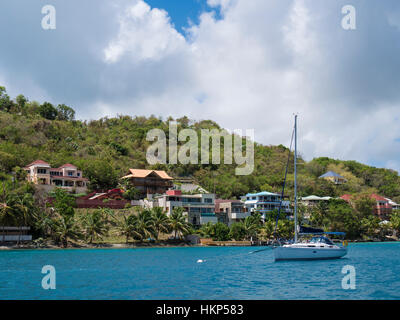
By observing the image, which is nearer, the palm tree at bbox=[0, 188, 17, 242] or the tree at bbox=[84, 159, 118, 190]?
the palm tree at bbox=[0, 188, 17, 242]

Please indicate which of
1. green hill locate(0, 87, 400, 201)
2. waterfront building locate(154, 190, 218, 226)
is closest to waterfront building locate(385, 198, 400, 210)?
green hill locate(0, 87, 400, 201)

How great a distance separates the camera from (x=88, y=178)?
291 feet

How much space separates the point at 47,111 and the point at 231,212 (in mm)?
79661

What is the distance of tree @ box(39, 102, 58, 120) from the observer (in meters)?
133

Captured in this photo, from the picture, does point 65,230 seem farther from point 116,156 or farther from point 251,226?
point 116,156

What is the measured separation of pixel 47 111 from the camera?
438 feet

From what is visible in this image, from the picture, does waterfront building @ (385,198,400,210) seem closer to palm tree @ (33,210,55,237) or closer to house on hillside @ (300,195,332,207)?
house on hillside @ (300,195,332,207)

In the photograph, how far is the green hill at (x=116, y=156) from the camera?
3615 inches

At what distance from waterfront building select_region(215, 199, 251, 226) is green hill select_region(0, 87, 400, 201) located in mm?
19285

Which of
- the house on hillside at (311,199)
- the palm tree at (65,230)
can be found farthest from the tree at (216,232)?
the house on hillside at (311,199)

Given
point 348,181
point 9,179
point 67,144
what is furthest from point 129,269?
point 348,181

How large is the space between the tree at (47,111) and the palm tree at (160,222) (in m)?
81.1
